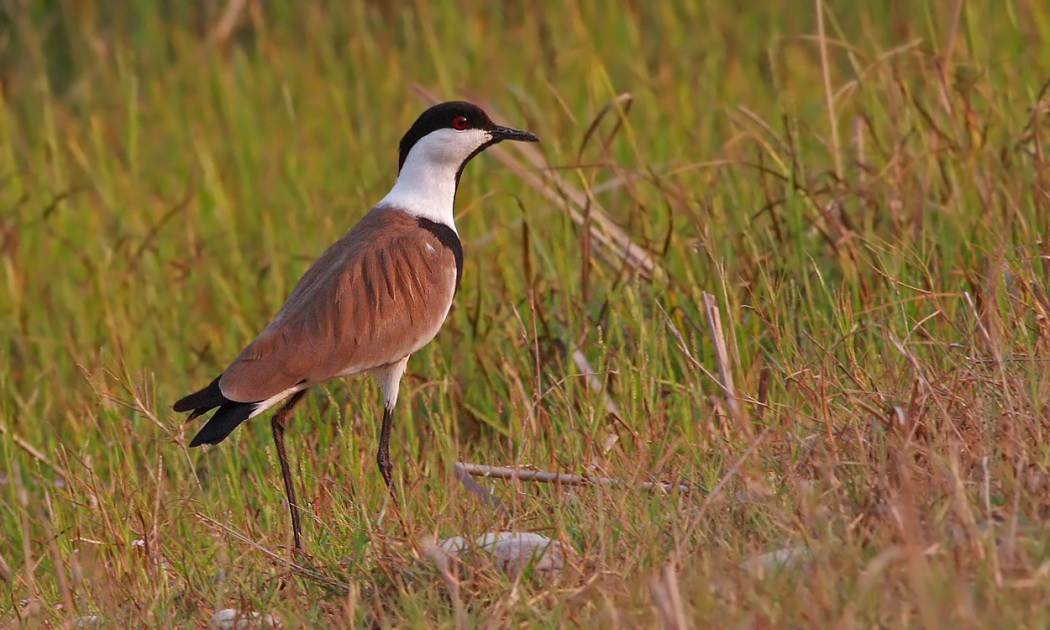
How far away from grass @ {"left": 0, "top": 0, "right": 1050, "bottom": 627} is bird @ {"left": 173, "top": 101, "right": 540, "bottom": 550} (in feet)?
0.54

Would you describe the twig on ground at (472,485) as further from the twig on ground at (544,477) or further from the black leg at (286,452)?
the black leg at (286,452)

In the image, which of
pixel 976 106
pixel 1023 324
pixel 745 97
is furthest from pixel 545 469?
pixel 745 97

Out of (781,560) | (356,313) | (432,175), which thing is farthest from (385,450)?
(781,560)

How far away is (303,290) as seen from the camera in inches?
169

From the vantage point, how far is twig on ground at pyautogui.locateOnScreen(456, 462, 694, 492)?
3.20m

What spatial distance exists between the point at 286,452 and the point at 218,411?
26 cm

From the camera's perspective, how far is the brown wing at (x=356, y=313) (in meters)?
3.98

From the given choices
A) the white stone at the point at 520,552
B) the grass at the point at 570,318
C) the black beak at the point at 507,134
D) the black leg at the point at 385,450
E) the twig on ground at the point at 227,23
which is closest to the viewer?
the grass at the point at 570,318

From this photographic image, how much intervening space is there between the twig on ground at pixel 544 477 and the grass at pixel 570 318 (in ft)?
0.12

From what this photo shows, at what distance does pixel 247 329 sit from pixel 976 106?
304 cm

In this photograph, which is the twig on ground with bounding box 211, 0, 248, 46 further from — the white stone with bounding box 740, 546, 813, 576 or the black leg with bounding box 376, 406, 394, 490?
the white stone with bounding box 740, 546, 813, 576

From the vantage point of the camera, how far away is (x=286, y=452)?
13.4 feet

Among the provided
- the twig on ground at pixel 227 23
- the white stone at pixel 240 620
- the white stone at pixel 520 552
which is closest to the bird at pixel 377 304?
the white stone at pixel 240 620

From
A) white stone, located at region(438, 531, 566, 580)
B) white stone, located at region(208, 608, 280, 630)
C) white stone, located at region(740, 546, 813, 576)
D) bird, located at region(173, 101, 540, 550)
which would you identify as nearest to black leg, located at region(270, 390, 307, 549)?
bird, located at region(173, 101, 540, 550)
